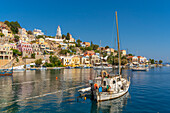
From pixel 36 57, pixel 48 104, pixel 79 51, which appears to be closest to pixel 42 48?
pixel 36 57

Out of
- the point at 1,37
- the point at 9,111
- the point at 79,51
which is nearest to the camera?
the point at 9,111

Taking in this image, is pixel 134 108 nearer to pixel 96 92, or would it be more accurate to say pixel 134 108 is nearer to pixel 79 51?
pixel 96 92

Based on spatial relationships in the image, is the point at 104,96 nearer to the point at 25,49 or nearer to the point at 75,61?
the point at 75,61

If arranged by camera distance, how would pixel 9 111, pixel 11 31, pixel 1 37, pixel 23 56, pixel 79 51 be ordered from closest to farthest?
1. pixel 9 111
2. pixel 23 56
3. pixel 1 37
4. pixel 11 31
5. pixel 79 51

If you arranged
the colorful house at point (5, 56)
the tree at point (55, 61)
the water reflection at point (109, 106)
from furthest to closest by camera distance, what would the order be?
the tree at point (55, 61)
the colorful house at point (5, 56)
the water reflection at point (109, 106)

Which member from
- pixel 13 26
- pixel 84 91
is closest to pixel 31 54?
pixel 13 26

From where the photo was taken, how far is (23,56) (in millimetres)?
124750

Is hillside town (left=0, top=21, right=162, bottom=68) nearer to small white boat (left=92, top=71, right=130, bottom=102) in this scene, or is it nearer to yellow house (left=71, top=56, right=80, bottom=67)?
yellow house (left=71, top=56, right=80, bottom=67)

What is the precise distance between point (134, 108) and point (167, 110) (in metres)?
4.36

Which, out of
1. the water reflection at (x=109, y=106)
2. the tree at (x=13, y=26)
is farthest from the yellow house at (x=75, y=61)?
the water reflection at (x=109, y=106)

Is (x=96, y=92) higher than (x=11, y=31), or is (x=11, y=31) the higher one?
(x=11, y=31)

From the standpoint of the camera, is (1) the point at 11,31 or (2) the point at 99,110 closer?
(2) the point at 99,110

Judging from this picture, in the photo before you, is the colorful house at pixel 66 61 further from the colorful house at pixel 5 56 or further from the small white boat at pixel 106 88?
the small white boat at pixel 106 88

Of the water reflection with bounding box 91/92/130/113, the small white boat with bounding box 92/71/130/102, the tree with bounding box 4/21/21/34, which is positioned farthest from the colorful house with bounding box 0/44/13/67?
the water reflection with bounding box 91/92/130/113
